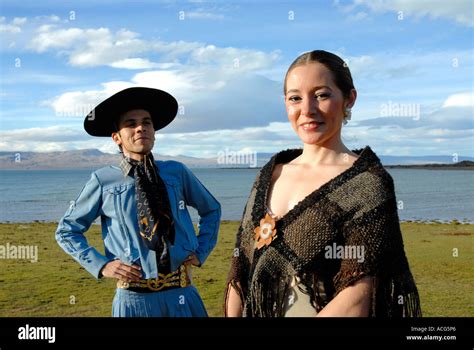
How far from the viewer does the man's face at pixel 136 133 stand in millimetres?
3521

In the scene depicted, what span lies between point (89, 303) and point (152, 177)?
5.05m

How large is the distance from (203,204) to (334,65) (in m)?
1.60

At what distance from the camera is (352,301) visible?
7.76 feet

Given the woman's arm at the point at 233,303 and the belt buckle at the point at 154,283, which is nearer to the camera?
the woman's arm at the point at 233,303

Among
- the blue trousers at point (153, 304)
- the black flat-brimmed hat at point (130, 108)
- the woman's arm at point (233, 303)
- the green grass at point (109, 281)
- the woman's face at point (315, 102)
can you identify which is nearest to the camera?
the woman's face at point (315, 102)

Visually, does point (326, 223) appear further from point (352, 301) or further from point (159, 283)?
point (159, 283)

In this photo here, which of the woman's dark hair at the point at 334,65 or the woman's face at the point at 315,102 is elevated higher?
the woman's dark hair at the point at 334,65

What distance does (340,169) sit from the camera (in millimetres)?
2467

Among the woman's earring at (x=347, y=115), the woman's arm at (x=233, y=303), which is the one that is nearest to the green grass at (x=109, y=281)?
the woman's arm at (x=233, y=303)

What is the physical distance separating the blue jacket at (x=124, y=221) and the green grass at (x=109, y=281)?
3.88m

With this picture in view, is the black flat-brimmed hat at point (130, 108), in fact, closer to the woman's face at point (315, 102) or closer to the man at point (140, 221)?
the man at point (140, 221)
